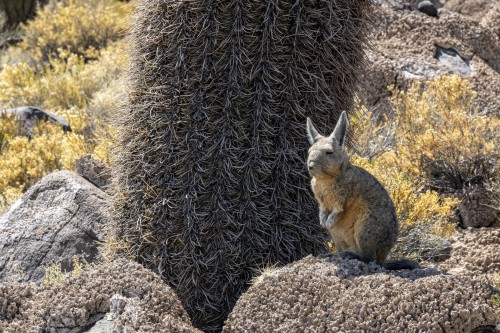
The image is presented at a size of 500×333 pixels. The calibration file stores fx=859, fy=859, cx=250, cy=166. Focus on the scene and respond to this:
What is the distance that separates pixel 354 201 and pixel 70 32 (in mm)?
8678

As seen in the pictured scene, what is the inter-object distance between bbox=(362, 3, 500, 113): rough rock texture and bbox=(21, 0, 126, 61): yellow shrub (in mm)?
4781

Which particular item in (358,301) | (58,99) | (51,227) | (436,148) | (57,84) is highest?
(358,301)

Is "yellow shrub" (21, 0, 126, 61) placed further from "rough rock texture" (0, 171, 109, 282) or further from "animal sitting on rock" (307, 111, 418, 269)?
"animal sitting on rock" (307, 111, 418, 269)

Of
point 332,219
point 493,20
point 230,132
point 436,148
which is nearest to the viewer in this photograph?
Result: point 332,219

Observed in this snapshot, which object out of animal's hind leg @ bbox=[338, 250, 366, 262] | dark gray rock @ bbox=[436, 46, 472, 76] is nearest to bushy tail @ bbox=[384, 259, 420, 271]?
animal's hind leg @ bbox=[338, 250, 366, 262]

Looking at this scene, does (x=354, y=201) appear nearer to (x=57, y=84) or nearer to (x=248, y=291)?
(x=248, y=291)

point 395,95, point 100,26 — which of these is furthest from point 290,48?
point 100,26

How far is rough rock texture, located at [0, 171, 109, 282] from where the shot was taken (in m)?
6.40

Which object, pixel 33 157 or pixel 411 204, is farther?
pixel 33 157

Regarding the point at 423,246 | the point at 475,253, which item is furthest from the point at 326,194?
the point at 475,253

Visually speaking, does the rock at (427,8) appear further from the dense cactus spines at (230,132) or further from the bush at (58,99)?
the dense cactus spines at (230,132)

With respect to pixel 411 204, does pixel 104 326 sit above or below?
above

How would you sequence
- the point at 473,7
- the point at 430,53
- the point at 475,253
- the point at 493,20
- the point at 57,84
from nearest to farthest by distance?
the point at 475,253 < the point at 430,53 < the point at 493,20 < the point at 473,7 < the point at 57,84

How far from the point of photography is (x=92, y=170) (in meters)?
7.21
